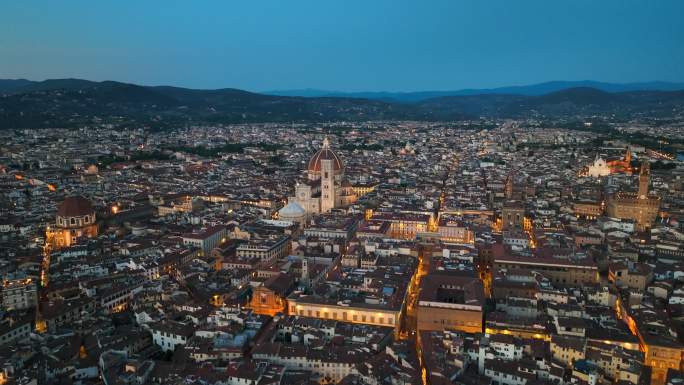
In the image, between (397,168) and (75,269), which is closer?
(75,269)

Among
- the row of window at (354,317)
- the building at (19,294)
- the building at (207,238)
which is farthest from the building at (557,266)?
the building at (19,294)

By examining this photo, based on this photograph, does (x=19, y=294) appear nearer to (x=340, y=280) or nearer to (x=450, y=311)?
(x=340, y=280)

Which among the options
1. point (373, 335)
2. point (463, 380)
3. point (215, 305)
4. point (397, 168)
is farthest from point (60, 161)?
point (463, 380)

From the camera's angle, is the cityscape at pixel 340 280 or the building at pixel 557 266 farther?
the building at pixel 557 266

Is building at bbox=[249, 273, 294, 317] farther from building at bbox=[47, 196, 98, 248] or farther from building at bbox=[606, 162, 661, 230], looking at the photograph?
building at bbox=[606, 162, 661, 230]

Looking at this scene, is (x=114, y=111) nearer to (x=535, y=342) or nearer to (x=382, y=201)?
(x=382, y=201)

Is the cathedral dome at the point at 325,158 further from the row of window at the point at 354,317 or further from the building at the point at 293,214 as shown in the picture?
the row of window at the point at 354,317

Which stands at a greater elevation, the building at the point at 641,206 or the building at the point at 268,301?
the building at the point at 641,206
